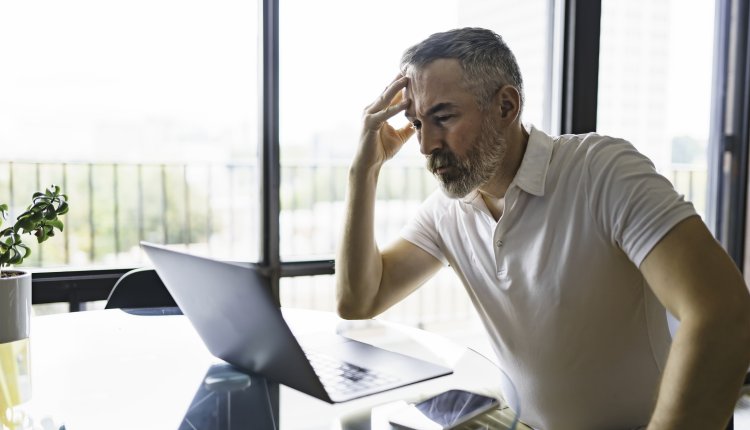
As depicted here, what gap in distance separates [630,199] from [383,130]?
69 centimetres

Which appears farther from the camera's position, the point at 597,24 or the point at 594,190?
the point at 597,24

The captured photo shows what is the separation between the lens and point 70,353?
1.34 metres

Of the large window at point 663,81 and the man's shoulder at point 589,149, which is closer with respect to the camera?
the man's shoulder at point 589,149

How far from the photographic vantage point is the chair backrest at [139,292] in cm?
177

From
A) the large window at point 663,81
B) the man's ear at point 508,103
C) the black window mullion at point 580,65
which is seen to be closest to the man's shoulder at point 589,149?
the man's ear at point 508,103

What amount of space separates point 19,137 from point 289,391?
2.29m

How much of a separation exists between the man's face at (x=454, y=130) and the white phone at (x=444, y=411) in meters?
0.52

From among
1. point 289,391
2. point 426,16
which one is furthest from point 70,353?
point 426,16

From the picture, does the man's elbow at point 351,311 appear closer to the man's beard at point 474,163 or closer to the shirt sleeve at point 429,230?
the shirt sleeve at point 429,230

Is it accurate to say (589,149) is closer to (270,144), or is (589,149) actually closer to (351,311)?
(351,311)

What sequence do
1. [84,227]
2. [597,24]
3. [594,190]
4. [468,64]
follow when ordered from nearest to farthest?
1. [594,190]
2. [468,64]
3. [597,24]
4. [84,227]

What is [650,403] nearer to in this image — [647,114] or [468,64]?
[468,64]

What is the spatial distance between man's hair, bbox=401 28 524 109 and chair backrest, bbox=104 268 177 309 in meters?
0.92

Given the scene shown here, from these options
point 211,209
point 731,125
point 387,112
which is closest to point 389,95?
point 387,112
